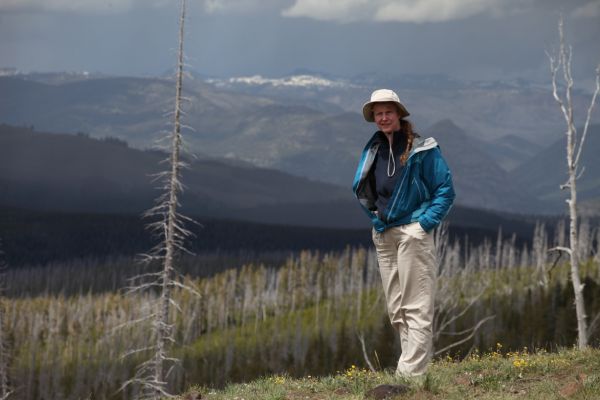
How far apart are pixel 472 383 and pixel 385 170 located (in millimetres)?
3657

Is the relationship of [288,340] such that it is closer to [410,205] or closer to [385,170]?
[385,170]

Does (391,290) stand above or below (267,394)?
above

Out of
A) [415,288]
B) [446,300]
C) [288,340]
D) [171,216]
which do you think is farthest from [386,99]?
[288,340]

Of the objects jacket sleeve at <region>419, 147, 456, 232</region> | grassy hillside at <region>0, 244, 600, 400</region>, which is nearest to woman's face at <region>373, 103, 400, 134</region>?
jacket sleeve at <region>419, 147, 456, 232</region>

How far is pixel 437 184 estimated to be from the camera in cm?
1541

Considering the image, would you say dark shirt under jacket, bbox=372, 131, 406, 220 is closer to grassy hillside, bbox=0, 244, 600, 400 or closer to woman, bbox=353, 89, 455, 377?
woman, bbox=353, 89, 455, 377

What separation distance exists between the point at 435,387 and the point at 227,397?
11.2ft

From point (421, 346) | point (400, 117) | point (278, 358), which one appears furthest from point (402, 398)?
point (278, 358)

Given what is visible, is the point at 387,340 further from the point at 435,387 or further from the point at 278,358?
the point at 435,387

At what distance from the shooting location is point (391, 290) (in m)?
15.9

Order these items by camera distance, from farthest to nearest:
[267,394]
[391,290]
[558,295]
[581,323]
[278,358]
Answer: [278,358] < [558,295] < [581,323] < [391,290] < [267,394]

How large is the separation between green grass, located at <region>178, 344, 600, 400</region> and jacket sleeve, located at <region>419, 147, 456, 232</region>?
8.21 feet

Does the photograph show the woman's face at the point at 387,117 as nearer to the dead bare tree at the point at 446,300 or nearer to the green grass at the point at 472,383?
the green grass at the point at 472,383

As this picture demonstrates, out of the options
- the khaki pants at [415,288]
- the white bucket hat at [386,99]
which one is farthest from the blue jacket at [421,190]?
the white bucket hat at [386,99]
